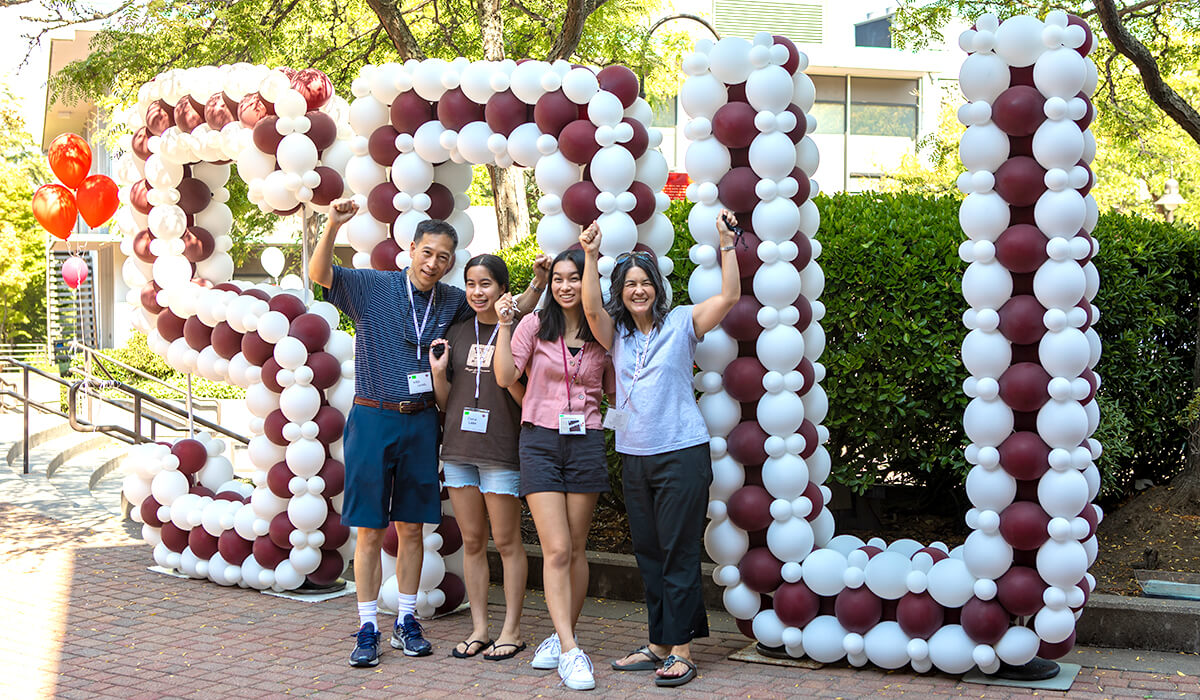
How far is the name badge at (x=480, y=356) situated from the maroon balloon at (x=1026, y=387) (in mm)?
2223

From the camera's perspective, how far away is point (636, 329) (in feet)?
16.3

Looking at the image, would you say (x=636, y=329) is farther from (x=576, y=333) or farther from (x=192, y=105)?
(x=192, y=105)

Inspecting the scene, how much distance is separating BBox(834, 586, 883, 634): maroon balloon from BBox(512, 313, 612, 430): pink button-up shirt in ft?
4.39

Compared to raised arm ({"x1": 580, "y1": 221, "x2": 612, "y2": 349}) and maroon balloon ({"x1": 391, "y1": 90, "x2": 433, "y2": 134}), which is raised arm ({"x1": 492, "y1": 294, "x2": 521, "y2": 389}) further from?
maroon balloon ({"x1": 391, "y1": 90, "x2": 433, "y2": 134})

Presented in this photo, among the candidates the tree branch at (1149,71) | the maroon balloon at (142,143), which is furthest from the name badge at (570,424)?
the tree branch at (1149,71)

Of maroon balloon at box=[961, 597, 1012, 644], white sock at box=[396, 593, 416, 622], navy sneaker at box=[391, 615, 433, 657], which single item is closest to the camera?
maroon balloon at box=[961, 597, 1012, 644]

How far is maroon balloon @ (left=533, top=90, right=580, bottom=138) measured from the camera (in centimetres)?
547

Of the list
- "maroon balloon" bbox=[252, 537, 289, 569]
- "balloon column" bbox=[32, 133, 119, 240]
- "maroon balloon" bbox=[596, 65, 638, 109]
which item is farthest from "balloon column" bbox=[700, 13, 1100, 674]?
"balloon column" bbox=[32, 133, 119, 240]

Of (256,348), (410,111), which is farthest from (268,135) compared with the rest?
(256,348)

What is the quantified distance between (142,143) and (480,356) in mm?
3338

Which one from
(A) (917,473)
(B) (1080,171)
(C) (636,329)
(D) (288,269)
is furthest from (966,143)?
(D) (288,269)

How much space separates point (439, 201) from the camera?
6.11 meters

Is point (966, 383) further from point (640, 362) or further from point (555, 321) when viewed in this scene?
point (555, 321)

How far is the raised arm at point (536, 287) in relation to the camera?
5234mm
